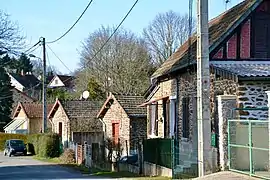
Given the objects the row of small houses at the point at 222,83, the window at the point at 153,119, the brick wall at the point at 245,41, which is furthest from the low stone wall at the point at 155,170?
the brick wall at the point at 245,41

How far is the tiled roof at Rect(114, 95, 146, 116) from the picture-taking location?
39.1 metres

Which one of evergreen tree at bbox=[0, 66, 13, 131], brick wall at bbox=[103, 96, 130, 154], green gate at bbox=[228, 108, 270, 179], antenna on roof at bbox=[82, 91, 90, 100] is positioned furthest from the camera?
evergreen tree at bbox=[0, 66, 13, 131]

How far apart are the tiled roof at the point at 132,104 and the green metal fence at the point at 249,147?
1937cm

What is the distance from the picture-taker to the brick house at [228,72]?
21.5 meters

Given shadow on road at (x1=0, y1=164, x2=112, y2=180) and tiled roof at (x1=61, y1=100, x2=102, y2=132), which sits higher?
tiled roof at (x1=61, y1=100, x2=102, y2=132)

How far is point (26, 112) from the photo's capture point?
66250 mm

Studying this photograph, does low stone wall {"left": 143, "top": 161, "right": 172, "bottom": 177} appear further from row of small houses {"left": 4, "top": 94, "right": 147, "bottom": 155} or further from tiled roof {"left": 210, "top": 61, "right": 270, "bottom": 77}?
row of small houses {"left": 4, "top": 94, "right": 147, "bottom": 155}

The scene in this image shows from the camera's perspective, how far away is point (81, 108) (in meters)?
50.9

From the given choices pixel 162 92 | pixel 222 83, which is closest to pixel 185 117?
pixel 162 92

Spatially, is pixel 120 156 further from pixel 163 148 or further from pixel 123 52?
pixel 123 52

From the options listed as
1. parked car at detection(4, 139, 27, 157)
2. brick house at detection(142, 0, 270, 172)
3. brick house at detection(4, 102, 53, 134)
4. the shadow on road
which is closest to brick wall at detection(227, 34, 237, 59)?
brick house at detection(142, 0, 270, 172)

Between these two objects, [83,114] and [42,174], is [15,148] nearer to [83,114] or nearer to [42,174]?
[83,114]

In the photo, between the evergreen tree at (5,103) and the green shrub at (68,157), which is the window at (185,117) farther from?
the evergreen tree at (5,103)

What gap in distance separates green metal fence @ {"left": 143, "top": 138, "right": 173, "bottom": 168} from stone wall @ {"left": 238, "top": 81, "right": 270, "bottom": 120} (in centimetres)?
342
